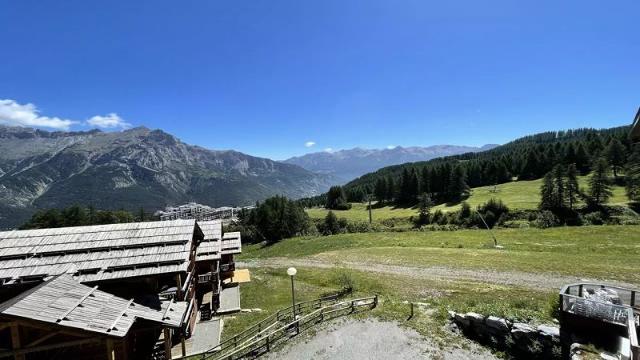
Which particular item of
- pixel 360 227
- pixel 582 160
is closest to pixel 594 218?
pixel 360 227

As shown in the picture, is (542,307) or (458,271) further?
(458,271)

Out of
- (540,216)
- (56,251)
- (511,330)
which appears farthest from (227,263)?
(540,216)

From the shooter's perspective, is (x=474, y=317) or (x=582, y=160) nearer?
(x=474, y=317)

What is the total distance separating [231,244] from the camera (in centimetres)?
4006

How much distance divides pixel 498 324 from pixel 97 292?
2147cm

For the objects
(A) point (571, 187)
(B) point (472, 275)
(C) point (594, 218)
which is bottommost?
(B) point (472, 275)

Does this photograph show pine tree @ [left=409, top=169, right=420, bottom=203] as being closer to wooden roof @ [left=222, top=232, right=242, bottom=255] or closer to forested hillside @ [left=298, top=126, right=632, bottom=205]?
forested hillside @ [left=298, top=126, right=632, bottom=205]

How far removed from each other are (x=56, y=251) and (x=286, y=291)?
23129mm

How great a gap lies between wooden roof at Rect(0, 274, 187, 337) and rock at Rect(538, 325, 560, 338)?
18.7 m

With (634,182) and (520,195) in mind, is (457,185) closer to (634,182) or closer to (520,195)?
(520,195)

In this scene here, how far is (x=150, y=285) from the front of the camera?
20797 millimetres

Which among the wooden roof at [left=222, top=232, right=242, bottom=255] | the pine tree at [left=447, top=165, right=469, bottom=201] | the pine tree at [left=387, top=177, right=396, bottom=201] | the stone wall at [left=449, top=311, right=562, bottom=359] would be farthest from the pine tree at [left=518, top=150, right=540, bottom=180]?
the stone wall at [left=449, top=311, right=562, bottom=359]

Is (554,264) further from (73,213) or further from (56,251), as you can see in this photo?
(73,213)

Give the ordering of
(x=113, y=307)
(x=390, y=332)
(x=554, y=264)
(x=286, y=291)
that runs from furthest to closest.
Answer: (x=286, y=291)
(x=554, y=264)
(x=390, y=332)
(x=113, y=307)
